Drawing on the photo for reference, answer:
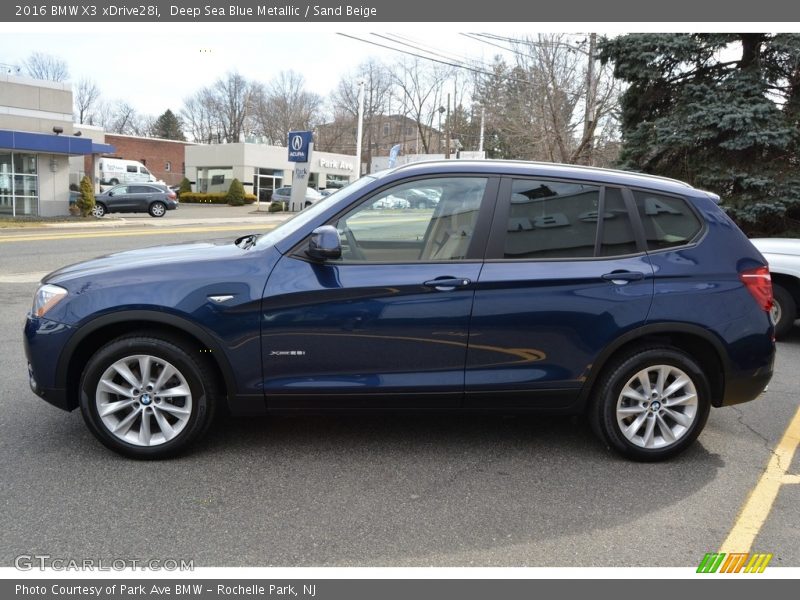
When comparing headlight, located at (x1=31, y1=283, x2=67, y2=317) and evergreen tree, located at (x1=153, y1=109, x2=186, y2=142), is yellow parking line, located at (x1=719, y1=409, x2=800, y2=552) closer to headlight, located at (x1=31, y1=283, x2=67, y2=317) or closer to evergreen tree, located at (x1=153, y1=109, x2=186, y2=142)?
A: headlight, located at (x1=31, y1=283, x2=67, y2=317)

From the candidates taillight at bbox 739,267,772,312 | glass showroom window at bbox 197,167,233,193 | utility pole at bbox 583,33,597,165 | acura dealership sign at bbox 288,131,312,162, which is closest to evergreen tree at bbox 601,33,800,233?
utility pole at bbox 583,33,597,165

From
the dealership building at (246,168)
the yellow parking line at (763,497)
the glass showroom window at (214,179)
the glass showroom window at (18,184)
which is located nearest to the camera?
the yellow parking line at (763,497)

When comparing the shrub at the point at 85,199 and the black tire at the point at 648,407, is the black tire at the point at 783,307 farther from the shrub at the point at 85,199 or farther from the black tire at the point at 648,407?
the shrub at the point at 85,199

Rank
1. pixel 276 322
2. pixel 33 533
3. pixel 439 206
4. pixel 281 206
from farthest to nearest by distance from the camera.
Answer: pixel 281 206, pixel 439 206, pixel 276 322, pixel 33 533

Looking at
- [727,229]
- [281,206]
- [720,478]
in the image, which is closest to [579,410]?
[720,478]

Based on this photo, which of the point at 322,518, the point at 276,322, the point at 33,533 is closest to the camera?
the point at 33,533

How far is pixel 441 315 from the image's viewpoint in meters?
3.66

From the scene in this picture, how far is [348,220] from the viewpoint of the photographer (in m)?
3.80

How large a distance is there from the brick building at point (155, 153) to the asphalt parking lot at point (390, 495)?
214 ft

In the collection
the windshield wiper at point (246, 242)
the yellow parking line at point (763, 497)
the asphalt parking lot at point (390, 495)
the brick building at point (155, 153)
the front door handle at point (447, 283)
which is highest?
the brick building at point (155, 153)

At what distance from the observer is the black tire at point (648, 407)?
3891mm

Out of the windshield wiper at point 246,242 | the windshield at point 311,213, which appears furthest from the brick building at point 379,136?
the windshield at point 311,213

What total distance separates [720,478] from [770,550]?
0.81 metres

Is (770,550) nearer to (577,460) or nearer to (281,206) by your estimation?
(577,460)
